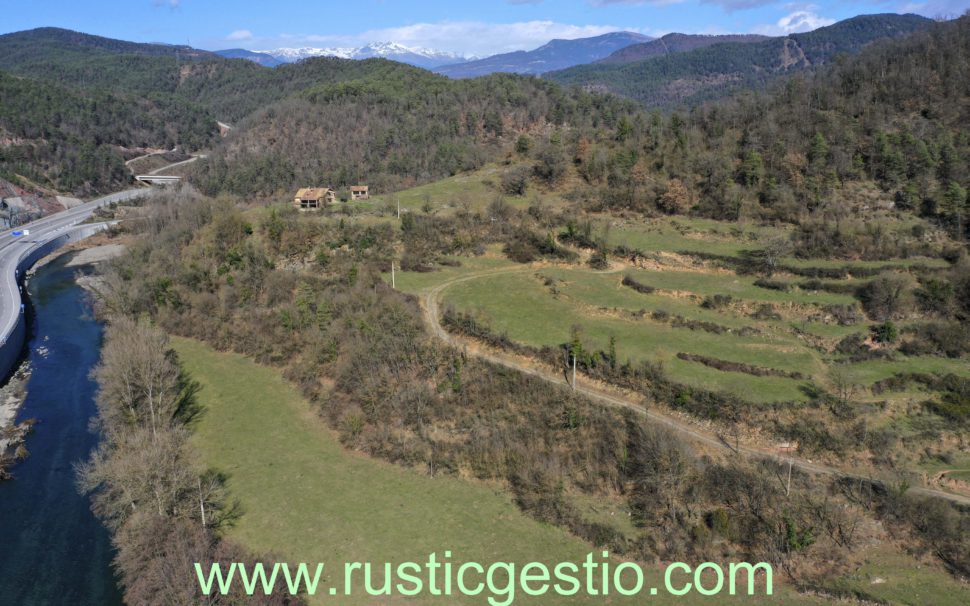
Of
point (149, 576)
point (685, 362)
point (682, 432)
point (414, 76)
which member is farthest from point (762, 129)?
point (414, 76)

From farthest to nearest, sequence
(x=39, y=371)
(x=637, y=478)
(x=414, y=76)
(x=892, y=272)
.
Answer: (x=414, y=76), (x=39, y=371), (x=892, y=272), (x=637, y=478)

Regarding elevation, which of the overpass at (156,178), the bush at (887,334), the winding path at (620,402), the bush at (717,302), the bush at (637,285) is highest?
the overpass at (156,178)

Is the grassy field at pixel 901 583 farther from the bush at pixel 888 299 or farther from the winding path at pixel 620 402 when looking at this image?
the bush at pixel 888 299

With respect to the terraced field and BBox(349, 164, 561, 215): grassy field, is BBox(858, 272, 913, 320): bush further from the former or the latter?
BBox(349, 164, 561, 215): grassy field

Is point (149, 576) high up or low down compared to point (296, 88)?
down

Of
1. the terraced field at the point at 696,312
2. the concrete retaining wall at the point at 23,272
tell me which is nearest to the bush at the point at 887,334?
the terraced field at the point at 696,312

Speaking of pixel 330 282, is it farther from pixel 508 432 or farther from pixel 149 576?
pixel 149 576

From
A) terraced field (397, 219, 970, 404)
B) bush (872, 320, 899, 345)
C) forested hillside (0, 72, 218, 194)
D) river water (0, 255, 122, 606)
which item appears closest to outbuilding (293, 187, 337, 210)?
terraced field (397, 219, 970, 404)
